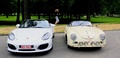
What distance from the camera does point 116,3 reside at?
33312 millimetres

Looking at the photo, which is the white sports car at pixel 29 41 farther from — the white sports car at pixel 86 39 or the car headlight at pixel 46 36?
the white sports car at pixel 86 39

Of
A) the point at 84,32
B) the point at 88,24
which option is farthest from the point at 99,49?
the point at 88,24

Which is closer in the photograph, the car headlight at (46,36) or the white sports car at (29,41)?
the white sports car at (29,41)

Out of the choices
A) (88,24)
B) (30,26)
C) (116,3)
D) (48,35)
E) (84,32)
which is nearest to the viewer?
(48,35)

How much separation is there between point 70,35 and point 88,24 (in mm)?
2518

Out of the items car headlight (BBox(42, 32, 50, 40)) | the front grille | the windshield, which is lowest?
the front grille

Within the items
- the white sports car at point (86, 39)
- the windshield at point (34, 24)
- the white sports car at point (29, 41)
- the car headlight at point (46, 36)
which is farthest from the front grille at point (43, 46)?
the windshield at point (34, 24)

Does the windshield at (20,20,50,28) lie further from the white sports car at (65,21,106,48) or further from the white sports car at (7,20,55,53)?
the white sports car at (65,21,106,48)

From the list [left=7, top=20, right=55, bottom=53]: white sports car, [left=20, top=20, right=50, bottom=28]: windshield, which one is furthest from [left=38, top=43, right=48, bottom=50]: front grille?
[left=20, top=20, right=50, bottom=28]: windshield

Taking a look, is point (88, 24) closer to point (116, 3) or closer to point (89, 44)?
point (89, 44)

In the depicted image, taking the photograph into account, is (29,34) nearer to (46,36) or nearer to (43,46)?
(46,36)

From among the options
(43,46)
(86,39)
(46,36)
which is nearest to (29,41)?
(43,46)

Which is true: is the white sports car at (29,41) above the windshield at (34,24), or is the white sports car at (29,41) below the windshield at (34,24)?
below

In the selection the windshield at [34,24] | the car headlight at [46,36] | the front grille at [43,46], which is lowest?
the front grille at [43,46]
